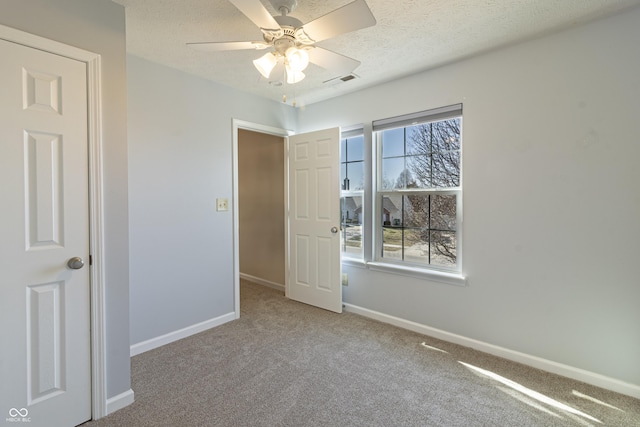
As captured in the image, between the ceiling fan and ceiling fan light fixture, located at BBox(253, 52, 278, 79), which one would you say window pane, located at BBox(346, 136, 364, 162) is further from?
ceiling fan light fixture, located at BBox(253, 52, 278, 79)

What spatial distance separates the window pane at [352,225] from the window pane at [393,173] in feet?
1.25

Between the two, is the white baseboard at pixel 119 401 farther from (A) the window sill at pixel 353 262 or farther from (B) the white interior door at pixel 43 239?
(A) the window sill at pixel 353 262

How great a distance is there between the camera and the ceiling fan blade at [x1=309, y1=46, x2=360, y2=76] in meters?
1.68

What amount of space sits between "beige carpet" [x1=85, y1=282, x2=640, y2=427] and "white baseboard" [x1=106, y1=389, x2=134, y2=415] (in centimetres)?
4

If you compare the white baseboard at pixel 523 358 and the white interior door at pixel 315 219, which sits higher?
the white interior door at pixel 315 219

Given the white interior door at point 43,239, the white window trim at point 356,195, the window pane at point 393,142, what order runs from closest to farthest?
the white interior door at point 43,239 → the window pane at point 393,142 → the white window trim at point 356,195

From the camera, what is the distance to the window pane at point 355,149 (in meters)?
3.30

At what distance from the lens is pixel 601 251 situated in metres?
A: 1.96

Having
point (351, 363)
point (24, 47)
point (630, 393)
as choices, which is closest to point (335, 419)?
point (351, 363)

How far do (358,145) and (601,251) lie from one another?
224 centimetres

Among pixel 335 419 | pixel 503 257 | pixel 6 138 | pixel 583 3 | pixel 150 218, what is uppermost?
pixel 583 3

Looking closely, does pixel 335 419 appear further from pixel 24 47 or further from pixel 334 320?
pixel 24 47

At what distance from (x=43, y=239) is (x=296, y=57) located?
65.8 inches

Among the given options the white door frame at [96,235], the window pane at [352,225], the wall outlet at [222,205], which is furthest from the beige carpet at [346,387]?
the wall outlet at [222,205]
